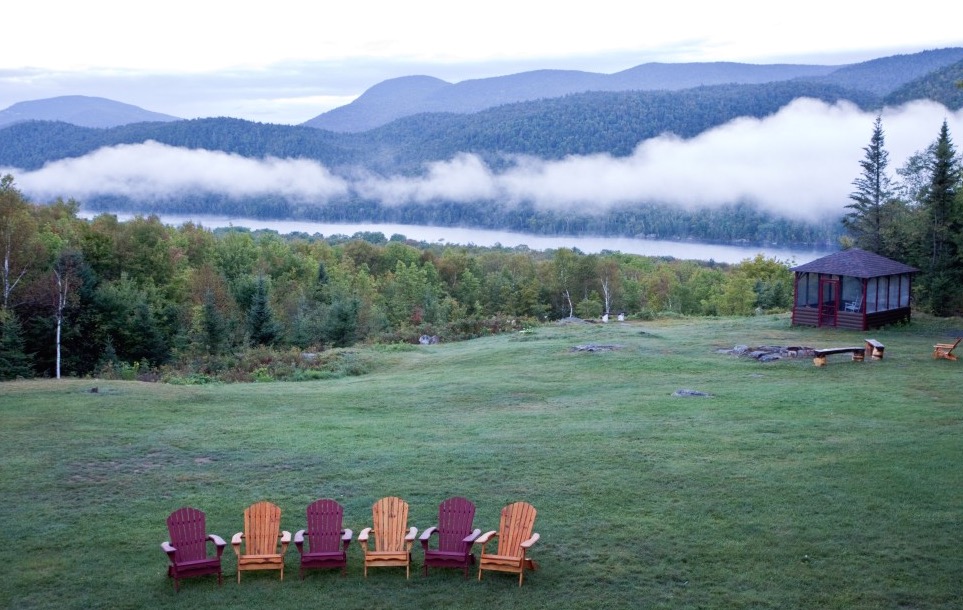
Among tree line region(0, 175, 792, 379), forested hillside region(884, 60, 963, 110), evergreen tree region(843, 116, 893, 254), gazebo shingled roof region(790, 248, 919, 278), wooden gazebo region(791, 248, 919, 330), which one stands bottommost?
tree line region(0, 175, 792, 379)

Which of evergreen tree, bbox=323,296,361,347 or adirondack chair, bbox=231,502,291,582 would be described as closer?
adirondack chair, bbox=231,502,291,582

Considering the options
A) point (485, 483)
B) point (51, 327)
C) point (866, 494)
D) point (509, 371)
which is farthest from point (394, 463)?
point (51, 327)

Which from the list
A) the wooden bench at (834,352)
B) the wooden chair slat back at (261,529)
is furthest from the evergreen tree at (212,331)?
the wooden chair slat back at (261,529)

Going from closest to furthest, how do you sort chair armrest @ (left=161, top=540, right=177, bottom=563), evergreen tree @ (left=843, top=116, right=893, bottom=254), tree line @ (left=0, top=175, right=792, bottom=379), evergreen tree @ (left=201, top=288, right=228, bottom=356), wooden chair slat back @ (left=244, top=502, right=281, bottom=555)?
1. chair armrest @ (left=161, top=540, right=177, bottom=563)
2. wooden chair slat back @ (left=244, top=502, right=281, bottom=555)
3. tree line @ (left=0, top=175, right=792, bottom=379)
4. evergreen tree @ (left=201, top=288, right=228, bottom=356)
5. evergreen tree @ (left=843, top=116, right=893, bottom=254)

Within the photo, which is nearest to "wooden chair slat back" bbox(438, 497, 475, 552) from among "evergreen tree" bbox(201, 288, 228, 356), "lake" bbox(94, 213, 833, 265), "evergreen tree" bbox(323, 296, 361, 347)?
"evergreen tree" bbox(323, 296, 361, 347)

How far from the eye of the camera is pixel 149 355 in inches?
1533

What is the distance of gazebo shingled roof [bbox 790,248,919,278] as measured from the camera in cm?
3303

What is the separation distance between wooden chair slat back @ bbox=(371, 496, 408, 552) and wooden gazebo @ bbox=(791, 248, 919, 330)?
27.6 m

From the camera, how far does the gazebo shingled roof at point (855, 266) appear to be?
33.0 metres

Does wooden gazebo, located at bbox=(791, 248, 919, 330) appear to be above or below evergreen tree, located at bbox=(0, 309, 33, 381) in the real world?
above

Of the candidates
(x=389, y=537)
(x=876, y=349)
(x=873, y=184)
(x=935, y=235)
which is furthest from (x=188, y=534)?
(x=873, y=184)

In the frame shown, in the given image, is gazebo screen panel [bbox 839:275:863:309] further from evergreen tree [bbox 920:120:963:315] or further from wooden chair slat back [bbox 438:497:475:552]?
wooden chair slat back [bbox 438:497:475:552]

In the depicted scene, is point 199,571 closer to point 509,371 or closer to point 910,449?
point 910,449

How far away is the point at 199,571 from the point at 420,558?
9.48ft
